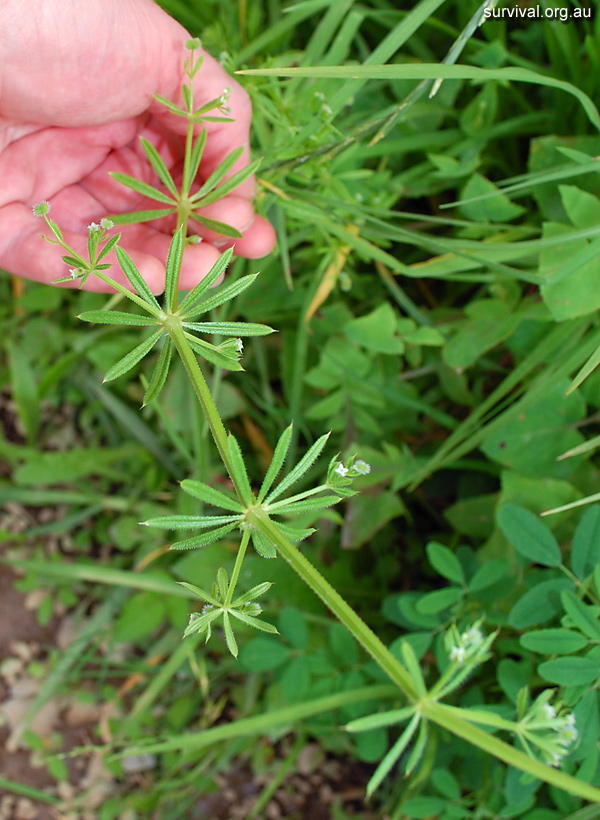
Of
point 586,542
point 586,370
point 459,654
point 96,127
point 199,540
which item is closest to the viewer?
point 199,540

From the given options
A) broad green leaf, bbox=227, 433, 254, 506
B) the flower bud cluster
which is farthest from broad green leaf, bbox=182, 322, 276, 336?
the flower bud cluster

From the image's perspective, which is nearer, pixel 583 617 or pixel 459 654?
pixel 459 654

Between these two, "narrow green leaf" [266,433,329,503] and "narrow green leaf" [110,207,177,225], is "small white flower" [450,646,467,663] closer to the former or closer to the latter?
"narrow green leaf" [266,433,329,503]

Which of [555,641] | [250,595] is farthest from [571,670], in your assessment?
[250,595]

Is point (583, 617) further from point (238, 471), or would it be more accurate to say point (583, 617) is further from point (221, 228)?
point (221, 228)

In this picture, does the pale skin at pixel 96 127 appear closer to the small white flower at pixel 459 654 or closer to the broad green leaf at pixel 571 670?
the small white flower at pixel 459 654

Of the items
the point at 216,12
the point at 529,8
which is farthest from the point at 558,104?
the point at 216,12

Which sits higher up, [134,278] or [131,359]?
[134,278]

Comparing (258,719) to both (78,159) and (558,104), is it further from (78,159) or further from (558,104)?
(558,104)

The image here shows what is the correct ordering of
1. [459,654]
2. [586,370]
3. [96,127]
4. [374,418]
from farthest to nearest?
[374,418] < [96,127] < [586,370] < [459,654]
